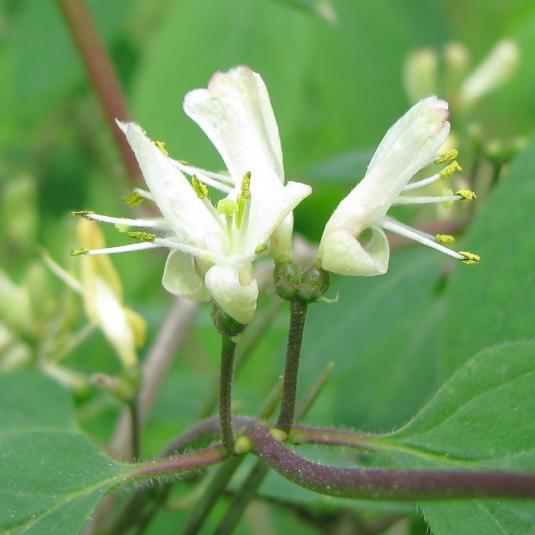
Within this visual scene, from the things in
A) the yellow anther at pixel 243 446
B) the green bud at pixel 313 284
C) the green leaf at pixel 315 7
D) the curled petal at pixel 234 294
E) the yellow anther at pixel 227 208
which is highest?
the yellow anther at pixel 227 208

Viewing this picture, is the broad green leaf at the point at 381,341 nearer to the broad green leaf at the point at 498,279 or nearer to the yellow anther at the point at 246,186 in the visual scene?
the broad green leaf at the point at 498,279

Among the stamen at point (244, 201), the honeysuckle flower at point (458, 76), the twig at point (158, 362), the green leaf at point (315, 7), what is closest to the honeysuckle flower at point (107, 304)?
the twig at point (158, 362)

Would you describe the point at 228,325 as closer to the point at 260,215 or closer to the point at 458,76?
the point at 260,215

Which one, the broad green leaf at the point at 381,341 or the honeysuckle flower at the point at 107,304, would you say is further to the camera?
the broad green leaf at the point at 381,341

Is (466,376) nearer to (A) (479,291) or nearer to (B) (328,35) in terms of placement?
Result: (A) (479,291)

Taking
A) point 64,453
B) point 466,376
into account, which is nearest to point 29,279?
point 64,453

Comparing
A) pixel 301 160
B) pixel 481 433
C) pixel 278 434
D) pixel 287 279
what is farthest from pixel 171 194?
pixel 301 160

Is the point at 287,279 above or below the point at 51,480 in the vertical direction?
above
